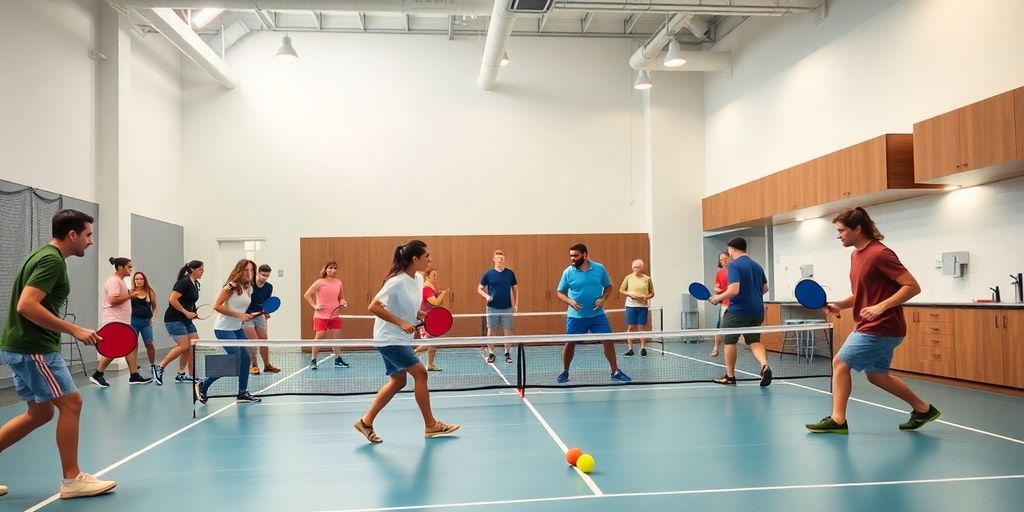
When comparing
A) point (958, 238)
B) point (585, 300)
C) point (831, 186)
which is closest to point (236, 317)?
point (585, 300)

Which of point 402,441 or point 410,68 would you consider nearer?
point 402,441

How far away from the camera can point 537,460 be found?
5.25 metres

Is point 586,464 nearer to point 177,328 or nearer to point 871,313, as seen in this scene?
point 871,313

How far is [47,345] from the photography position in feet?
14.4

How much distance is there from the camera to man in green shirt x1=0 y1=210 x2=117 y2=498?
4.23 m

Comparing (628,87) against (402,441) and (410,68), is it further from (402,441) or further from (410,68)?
(402,441)

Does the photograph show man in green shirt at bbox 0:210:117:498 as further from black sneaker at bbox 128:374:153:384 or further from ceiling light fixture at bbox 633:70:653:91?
ceiling light fixture at bbox 633:70:653:91

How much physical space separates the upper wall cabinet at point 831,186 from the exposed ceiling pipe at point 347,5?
6.22m

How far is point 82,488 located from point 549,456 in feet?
10.2

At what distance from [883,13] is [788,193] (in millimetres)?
3283

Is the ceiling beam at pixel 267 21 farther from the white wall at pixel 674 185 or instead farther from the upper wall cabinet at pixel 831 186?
the upper wall cabinet at pixel 831 186

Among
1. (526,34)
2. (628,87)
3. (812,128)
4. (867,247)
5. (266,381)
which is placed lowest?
(266,381)

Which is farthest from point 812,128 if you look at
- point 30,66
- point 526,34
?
point 30,66

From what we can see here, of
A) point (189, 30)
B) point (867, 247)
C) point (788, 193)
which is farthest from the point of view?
point (189, 30)
